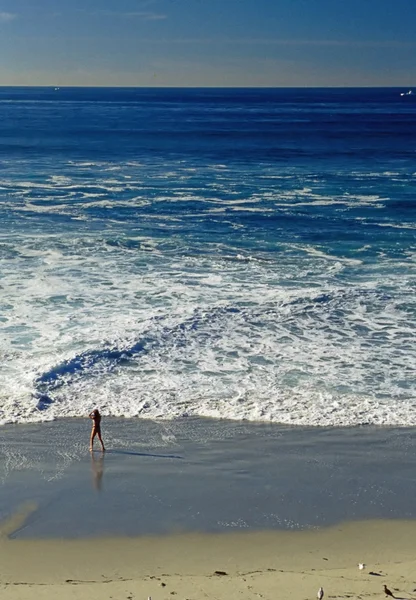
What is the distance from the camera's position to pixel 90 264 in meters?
34.9

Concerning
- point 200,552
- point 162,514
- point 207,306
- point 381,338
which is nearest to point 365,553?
point 200,552

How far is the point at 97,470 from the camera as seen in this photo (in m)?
17.3

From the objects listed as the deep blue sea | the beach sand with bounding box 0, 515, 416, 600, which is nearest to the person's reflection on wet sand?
the beach sand with bounding box 0, 515, 416, 600

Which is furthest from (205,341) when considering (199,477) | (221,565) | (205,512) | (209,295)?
(221,565)

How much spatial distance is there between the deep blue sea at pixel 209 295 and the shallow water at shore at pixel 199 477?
0.96 meters

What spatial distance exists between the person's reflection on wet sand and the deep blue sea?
2.64 m

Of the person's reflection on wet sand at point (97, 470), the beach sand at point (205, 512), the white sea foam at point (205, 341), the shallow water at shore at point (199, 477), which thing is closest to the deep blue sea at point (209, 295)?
the white sea foam at point (205, 341)

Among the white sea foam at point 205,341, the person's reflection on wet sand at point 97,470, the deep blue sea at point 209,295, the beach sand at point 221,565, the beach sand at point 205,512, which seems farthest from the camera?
the deep blue sea at point 209,295

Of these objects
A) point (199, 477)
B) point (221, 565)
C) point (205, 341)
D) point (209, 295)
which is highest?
point (209, 295)

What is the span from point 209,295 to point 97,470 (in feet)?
45.7

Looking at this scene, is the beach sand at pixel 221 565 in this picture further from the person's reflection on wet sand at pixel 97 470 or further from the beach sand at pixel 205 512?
the person's reflection on wet sand at pixel 97 470

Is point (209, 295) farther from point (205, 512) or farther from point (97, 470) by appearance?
point (205, 512)

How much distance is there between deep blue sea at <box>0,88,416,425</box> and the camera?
21719 millimetres

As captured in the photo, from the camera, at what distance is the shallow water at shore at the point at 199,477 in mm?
15367
